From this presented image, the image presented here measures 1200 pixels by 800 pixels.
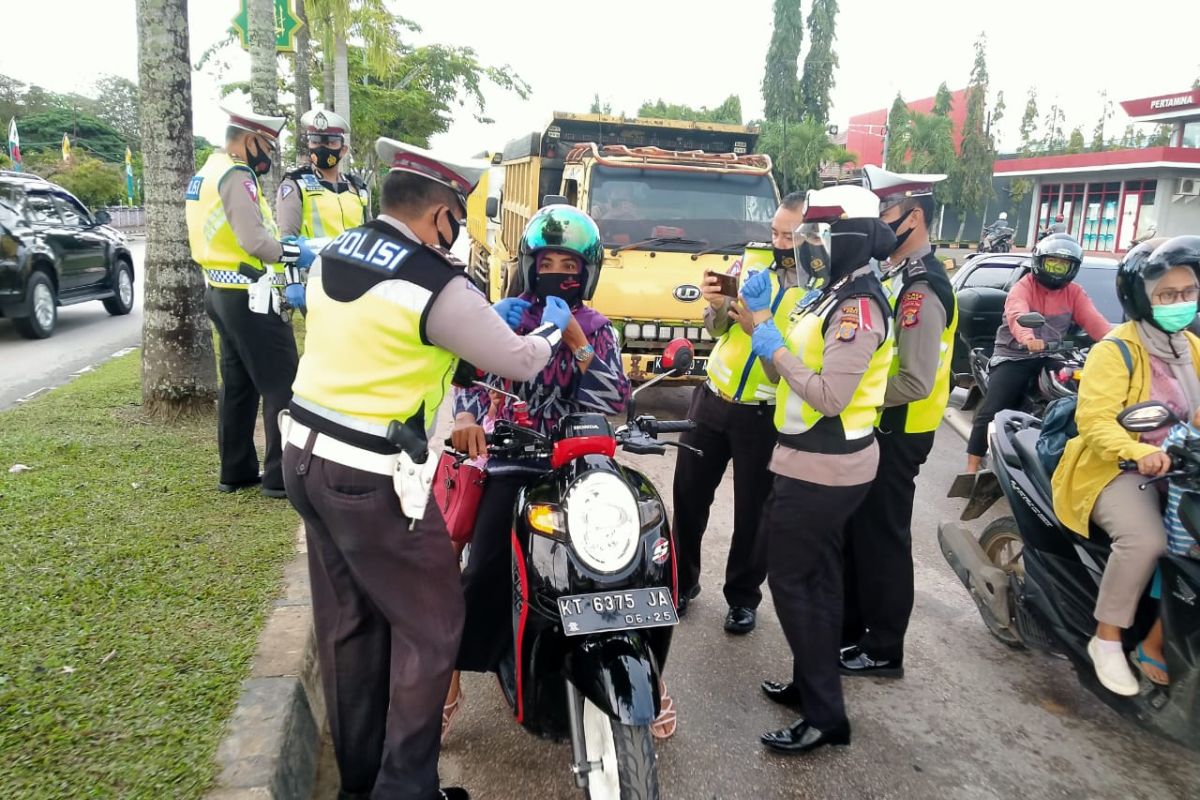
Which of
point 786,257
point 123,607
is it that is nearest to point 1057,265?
point 786,257

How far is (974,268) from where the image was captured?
8.30m

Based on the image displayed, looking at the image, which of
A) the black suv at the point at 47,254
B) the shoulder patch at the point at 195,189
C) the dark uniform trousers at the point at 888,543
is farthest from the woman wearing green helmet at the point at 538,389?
the black suv at the point at 47,254

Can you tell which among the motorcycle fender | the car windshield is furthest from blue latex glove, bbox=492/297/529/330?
the car windshield

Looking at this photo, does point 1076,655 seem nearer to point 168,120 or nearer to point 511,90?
point 168,120

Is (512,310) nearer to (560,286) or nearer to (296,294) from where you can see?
(560,286)

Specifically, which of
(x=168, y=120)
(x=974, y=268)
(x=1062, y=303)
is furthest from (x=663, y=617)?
(x=974, y=268)

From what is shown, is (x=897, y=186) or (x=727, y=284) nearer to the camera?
(x=727, y=284)

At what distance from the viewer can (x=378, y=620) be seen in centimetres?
258

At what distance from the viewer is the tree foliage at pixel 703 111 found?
171ft

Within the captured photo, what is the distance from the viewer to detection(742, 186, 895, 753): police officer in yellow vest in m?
2.82

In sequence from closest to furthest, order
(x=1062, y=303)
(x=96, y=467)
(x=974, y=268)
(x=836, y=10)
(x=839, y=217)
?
(x=839, y=217) < (x=96, y=467) < (x=1062, y=303) < (x=974, y=268) < (x=836, y=10)

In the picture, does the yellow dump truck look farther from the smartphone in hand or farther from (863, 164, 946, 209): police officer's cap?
the smartphone in hand

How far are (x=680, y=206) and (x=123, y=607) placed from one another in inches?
248

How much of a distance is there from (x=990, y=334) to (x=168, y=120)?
6.63 meters
